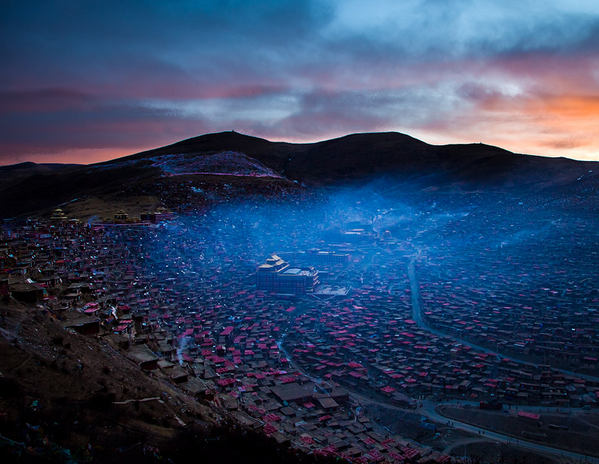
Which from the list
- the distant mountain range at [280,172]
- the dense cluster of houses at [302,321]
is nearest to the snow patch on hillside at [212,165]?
the distant mountain range at [280,172]

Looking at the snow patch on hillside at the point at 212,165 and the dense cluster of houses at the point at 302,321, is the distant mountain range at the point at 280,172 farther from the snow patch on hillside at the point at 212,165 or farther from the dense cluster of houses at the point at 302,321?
the dense cluster of houses at the point at 302,321

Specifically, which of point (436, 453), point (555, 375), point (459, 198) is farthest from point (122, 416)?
point (459, 198)

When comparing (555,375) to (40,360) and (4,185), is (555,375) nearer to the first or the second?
(40,360)

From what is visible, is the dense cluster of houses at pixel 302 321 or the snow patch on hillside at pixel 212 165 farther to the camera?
the snow patch on hillside at pixel 212 165

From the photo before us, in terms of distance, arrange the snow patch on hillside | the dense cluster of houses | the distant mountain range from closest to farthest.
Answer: the dense cluster of houses
the distant mountain range
the snow patch on hillside

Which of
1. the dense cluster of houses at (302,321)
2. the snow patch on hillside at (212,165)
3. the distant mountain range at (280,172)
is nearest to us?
the dense cluster of houses at (302,321)

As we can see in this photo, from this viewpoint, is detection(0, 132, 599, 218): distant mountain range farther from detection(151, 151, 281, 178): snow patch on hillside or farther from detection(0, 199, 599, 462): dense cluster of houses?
detection(0, 199, 599, 462): dense cluster of houses

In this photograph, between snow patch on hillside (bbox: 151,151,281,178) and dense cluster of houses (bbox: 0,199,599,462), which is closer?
dense cluster of houses (bbox: 0,199,599,462)

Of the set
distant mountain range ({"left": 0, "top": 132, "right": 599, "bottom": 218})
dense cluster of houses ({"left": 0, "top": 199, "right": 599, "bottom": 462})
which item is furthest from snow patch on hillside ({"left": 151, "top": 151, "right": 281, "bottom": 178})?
dense cluster of houses ({"left": 0, "top": 199, "right": 599, "bottom": 462})

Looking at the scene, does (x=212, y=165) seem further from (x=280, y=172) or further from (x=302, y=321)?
(x=302, y=321)
